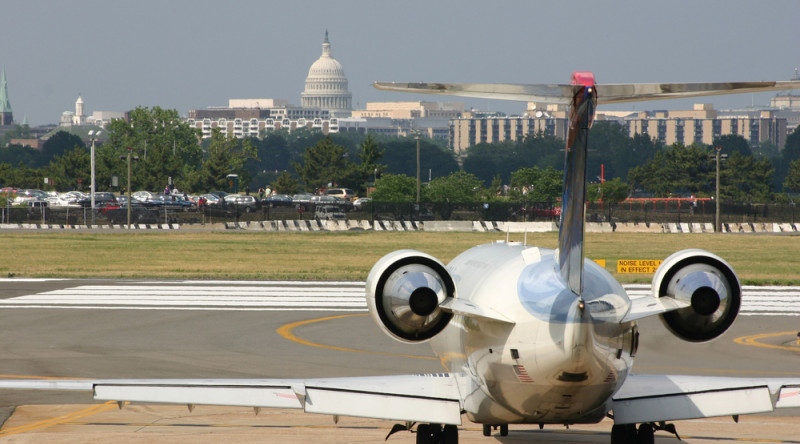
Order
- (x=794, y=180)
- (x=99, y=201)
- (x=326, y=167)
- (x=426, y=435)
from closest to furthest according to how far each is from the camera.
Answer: (x=426, y=435), (x=99, y=201), (x=326, y=167), (x=794, y=180)

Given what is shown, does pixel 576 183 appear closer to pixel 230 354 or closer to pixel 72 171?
pixel 230 354

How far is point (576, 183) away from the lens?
9953mm

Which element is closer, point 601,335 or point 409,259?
point 601,335

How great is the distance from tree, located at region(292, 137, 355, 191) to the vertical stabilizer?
13360 cm

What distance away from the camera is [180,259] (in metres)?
49.8

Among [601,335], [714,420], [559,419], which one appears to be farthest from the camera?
[714,420]

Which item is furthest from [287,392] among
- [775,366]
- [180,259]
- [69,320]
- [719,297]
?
[180,259]

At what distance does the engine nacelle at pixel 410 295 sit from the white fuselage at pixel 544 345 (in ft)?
1.82

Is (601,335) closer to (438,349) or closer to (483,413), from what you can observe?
(483,413)

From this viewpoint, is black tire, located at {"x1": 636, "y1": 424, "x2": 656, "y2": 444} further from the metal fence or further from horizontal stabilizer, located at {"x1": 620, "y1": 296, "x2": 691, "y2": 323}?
the metal fence

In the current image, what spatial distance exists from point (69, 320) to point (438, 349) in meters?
17.4

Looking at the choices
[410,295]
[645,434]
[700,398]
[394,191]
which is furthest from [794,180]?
[410,295]

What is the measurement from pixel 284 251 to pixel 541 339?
148 feet

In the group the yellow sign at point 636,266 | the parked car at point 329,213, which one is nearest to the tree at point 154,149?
the parked car at point 329,213
